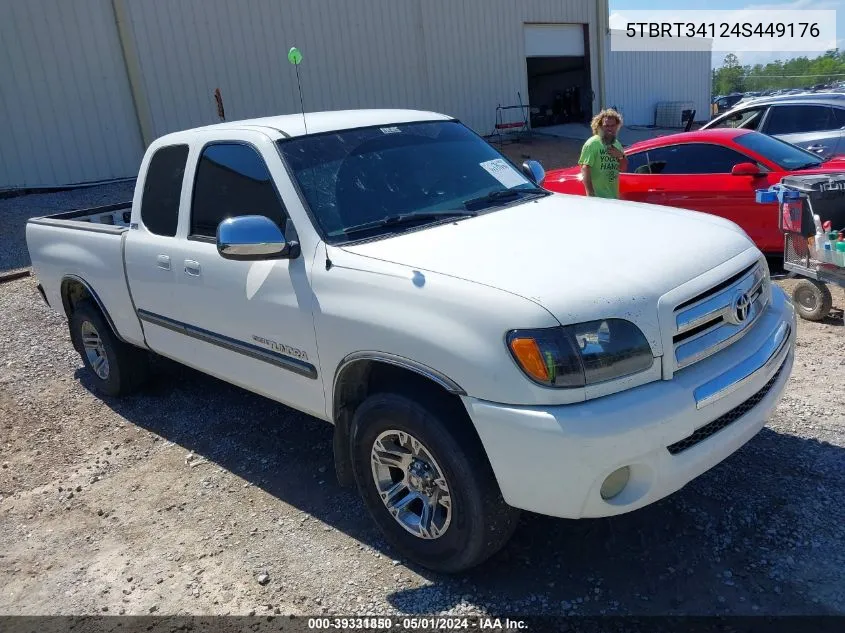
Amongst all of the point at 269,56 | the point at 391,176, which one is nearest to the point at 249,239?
the point at 391,176

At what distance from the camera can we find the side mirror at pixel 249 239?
3.21 metres

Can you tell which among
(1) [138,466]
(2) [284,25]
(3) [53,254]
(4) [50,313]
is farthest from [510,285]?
(2) [284,25]

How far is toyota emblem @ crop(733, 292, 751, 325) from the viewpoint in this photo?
2.96 metres

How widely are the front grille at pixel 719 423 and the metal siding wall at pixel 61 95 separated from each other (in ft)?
42.9

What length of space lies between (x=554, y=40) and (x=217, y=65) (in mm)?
12164

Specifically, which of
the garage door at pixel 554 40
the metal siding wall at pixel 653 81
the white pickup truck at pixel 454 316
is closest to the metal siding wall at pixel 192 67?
the garage door at pixel 554 40

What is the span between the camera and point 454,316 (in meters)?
2.68

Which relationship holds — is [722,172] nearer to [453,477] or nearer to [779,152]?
[779,152]

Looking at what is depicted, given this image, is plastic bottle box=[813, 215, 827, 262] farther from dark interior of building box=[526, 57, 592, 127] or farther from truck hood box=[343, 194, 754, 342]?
dark interior of building box=[526, 57, 592, 127]

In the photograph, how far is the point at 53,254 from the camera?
5.50m

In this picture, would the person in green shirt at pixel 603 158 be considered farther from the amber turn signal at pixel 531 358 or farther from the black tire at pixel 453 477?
the amber turn signal at pixel 531 358

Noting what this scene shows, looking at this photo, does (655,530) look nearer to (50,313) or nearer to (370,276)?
(370,276)

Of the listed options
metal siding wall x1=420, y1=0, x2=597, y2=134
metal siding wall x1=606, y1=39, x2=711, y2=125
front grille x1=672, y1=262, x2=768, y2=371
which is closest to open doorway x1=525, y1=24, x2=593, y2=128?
metal siding wall x1=420, y1=0, x2=597, y2=134

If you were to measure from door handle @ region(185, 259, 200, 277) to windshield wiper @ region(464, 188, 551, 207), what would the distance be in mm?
1553
